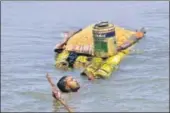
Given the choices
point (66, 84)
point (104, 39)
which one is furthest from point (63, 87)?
point (104, 39)

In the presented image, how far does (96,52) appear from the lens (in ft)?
43.3

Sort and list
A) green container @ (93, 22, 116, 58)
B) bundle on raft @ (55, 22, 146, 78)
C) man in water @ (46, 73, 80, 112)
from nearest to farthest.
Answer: man in water @ (46, 73, 80, 112), bundle on raft @ (55, 22, 146, 78), green container @ (93, 22, 116, 58)

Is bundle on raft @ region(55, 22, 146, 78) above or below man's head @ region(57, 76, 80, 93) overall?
below

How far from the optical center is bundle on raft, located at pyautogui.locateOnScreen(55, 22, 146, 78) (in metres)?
12.6

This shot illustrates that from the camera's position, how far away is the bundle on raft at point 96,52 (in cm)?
1259

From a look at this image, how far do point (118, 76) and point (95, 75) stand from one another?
1.97ft

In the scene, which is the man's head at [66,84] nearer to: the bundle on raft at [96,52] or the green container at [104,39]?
the bundle on raft at [96,52]

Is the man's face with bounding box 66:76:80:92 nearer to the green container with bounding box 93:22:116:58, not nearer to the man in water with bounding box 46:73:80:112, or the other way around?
the man in water with bounding box 46:73:80:112

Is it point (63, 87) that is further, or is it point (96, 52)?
point (96, 52)

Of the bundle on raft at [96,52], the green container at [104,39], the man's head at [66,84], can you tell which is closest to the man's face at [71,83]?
the man's head at [66,84]

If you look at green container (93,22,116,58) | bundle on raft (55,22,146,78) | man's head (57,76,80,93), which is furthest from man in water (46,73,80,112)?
green container (93,22,116,58)

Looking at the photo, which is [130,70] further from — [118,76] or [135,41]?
[135,41]

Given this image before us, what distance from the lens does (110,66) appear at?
1273 centimetres

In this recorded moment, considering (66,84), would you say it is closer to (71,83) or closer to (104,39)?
(71,83)
